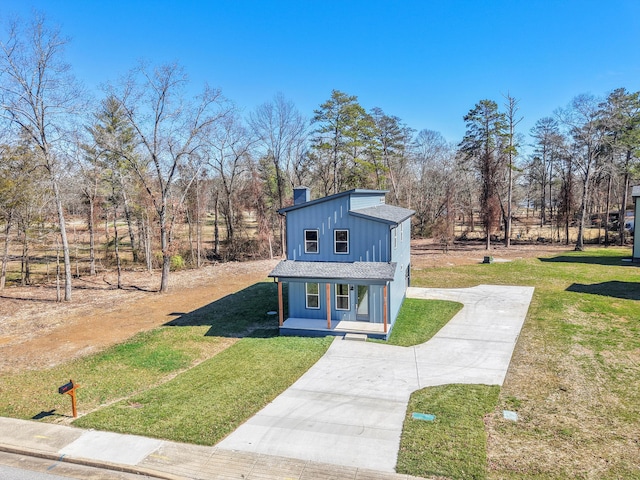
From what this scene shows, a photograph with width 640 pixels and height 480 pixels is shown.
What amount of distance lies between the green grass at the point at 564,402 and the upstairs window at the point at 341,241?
6403 mm

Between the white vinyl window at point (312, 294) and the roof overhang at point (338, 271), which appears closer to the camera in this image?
the roof overhang at point (338, 271)

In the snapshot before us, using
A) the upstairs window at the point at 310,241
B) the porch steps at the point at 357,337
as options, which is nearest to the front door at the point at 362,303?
the porch steps at the point at 357,337

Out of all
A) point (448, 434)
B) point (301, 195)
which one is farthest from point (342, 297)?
point (448, 434)

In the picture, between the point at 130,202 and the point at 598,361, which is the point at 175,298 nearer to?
the point at 130,202

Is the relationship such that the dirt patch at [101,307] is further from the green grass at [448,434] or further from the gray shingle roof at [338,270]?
the green grass at [448,434]

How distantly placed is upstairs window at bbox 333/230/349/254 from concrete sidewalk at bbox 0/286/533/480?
12.2ft

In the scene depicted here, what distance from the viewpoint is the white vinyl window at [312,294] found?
1512cm

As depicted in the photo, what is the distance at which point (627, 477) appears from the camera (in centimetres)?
653

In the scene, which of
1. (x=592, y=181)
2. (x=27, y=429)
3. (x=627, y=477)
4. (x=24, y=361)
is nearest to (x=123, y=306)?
(x=24, y=361)

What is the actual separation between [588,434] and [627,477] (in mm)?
1320

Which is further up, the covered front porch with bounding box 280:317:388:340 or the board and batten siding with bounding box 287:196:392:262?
the board and batten siding with bounding box 287:196:392:262

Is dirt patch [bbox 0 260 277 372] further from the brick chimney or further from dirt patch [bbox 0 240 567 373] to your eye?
the brick chimney

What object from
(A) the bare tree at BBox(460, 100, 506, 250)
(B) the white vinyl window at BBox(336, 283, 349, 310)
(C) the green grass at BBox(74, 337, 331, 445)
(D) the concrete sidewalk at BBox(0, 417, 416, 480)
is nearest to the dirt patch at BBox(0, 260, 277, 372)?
(C) the green grass at BBox(74, 337, 331, 445)

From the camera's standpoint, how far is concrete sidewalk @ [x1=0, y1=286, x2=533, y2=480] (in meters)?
7.02
